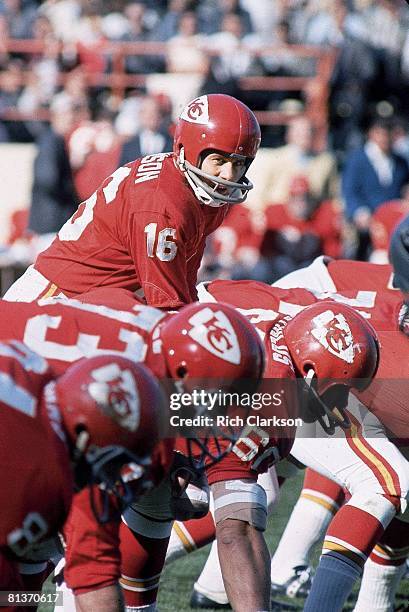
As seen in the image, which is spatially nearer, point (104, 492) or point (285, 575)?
point (104, 492)

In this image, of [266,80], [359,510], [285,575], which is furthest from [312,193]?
[359,510]

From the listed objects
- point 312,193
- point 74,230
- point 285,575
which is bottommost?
A: point 312,193

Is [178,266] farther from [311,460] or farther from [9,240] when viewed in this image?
[9,240]

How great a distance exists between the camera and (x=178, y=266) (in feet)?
14.3

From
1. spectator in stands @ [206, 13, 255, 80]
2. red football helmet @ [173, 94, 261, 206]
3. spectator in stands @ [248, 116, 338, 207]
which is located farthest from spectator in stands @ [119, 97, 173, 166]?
red football helmet @ [173, 94, 261, 206]

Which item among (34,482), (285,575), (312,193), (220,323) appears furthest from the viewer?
(312,193)

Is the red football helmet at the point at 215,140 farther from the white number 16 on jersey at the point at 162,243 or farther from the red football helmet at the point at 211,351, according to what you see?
the red football helmet at the point at 211,351

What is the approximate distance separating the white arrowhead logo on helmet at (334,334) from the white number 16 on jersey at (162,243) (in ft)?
2.07

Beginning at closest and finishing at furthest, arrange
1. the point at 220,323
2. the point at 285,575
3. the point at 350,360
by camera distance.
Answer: the point at 220,323
the point at 350,360
the point at 285,575

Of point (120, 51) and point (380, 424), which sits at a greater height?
point (380, 424)

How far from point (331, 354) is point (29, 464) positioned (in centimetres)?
136

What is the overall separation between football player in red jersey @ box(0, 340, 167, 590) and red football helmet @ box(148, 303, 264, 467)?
0.30 metres

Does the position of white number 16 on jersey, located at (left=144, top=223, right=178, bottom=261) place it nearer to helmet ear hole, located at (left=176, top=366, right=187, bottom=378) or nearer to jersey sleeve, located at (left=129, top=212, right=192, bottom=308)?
jersey sleeve, located at (left=129, top=212, right=192, bottom=308)

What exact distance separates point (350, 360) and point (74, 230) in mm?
1418
